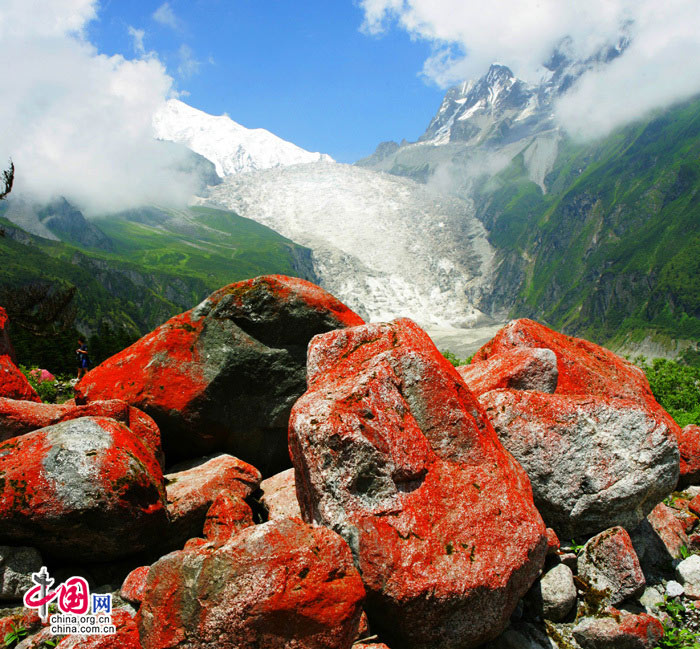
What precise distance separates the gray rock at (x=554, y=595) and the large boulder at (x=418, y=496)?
866 millimetres

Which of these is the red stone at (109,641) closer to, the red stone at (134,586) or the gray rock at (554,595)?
the red stone at (134,586)

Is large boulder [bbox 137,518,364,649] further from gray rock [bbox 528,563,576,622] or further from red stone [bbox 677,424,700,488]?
red stone [bbox 677,424,700,488]

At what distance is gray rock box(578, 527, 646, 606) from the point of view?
871cm

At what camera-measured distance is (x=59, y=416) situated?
10.6m

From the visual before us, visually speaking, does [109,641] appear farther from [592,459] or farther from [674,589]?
[674,589]

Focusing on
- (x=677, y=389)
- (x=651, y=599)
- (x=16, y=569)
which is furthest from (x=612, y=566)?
(x=677, y=389)

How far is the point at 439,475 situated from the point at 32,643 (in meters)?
6.27

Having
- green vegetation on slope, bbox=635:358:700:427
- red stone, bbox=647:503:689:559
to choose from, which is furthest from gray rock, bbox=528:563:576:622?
green vegetation on slope, bbox=635:358:700:427

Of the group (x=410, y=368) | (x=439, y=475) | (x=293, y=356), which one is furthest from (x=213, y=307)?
(x=439, y=475)

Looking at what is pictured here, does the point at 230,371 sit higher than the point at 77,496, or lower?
higher

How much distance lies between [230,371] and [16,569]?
6.23 meters

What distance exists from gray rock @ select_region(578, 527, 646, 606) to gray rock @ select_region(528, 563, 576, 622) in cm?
59

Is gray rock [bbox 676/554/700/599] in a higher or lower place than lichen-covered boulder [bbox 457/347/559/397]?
lower

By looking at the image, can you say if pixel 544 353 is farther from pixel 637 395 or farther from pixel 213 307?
pixel 213 307
